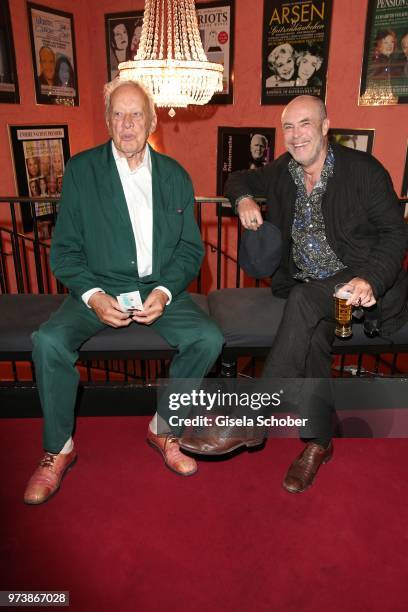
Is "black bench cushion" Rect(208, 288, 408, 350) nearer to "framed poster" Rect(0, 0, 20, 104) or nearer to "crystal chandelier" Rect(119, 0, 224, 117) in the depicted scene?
"crystal chandelier" Rect(119, 0, 224, 117)

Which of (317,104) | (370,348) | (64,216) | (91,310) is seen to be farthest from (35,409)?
(317,104)

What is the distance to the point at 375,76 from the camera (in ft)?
16.5

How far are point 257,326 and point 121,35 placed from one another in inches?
205

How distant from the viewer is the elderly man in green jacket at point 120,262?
2.05 m

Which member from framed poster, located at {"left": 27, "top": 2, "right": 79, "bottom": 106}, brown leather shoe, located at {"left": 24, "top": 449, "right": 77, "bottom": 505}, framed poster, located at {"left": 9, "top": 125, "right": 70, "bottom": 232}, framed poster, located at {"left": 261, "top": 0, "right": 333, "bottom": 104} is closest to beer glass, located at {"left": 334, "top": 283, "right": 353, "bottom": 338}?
brown leather shoe, located at {"left": 24, "top": 449, "right": 77, "bottom": 505}

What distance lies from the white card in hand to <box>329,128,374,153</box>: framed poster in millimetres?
3960

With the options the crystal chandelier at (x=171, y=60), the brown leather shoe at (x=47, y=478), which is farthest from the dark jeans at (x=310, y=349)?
the crystal chandelier at (x=171, y=60)

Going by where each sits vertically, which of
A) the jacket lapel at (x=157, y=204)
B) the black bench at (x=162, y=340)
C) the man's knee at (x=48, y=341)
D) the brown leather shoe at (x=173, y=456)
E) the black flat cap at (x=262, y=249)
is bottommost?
the brown leather shoe at (x=173, y=456)

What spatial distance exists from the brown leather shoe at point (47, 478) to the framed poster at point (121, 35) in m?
5.40

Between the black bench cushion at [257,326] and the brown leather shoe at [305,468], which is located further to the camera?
the black bench cushion at [257,326]

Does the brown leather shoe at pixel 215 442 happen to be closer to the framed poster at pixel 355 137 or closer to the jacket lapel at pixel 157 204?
the jacket lapel at pixel 157 204

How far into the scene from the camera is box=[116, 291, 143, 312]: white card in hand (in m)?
2.16

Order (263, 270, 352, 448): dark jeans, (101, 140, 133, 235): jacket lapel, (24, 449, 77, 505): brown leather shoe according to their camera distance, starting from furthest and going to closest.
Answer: (101, 140, 133, 235): jacket lapel
(263, 270, 352, 448): dark jeans
(24, 449, 77, 505): brown leather shoe

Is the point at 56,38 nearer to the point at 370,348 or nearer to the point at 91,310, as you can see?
the point at 91,310
